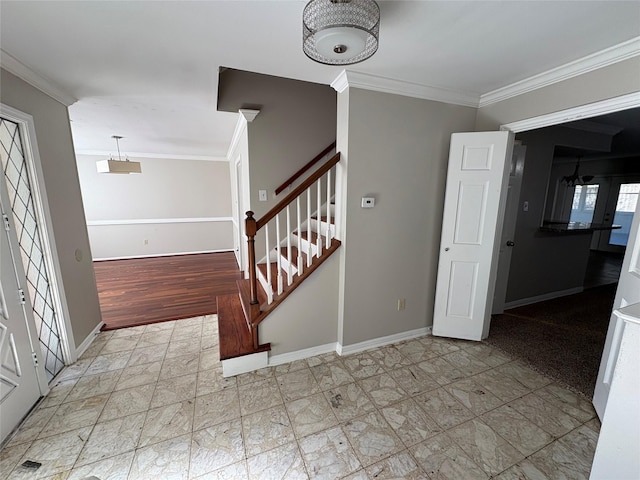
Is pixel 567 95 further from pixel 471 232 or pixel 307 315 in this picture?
pixel 307 315

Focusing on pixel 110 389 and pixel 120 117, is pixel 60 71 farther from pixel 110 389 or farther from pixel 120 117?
pixel 110 389

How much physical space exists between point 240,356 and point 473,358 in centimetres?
204

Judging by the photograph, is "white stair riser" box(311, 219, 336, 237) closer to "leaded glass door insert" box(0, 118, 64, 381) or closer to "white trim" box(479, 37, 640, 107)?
"white trim" box(479, 37, 640, 107)

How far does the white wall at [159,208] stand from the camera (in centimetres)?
564

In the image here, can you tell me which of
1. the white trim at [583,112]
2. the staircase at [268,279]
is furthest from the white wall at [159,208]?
the white trim at [583,112]

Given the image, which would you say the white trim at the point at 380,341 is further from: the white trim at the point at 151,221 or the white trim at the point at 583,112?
the white trim at the point at 151,221

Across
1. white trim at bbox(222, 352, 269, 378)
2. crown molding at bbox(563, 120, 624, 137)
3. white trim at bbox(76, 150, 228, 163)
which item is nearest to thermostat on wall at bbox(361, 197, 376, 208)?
white trim at bbox(222, 352, 269, 378)

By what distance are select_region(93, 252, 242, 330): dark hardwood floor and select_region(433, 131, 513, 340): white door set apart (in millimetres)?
2725

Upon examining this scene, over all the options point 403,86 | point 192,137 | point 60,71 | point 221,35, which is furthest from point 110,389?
point 192,137

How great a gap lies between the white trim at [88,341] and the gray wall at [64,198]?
0.03 meters

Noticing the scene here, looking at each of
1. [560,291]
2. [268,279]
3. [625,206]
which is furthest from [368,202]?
[625,206]

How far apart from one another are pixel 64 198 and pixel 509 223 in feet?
14.4

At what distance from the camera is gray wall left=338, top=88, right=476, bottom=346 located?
2.16m

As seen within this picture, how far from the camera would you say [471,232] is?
2436 mm
